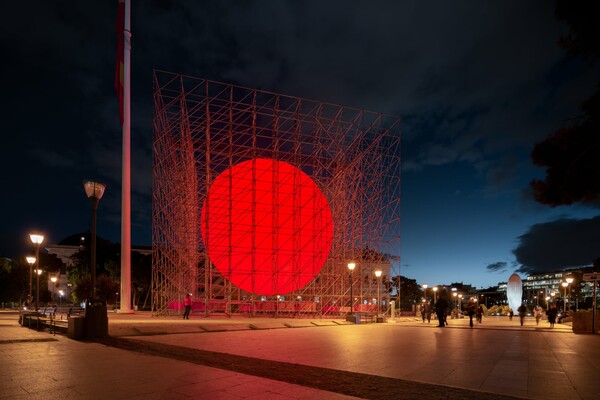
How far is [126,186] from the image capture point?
25719mm

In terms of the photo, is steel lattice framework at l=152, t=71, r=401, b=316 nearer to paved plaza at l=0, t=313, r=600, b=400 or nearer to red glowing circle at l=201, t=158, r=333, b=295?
red glowing circle at l=201, t=158, r=333, b=295

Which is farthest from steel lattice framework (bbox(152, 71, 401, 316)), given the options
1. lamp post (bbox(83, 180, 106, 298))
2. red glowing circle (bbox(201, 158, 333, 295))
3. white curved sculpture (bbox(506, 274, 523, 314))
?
white curved sculpture (bbox(506, 274, 523, 314))

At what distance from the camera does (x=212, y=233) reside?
26219 mm

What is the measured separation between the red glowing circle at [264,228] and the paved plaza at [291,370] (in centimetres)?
1342

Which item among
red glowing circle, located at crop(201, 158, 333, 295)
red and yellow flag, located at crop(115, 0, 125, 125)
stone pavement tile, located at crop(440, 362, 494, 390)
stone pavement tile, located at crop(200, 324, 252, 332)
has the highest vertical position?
red and yellow flag, located at crop(115, 0, 125, 125)

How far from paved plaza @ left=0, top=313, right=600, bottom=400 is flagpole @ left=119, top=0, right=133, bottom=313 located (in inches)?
501

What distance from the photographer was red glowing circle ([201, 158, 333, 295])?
25.9m

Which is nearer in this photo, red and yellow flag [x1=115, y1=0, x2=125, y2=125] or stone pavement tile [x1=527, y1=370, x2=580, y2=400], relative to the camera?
stone pavement tile [x1=527, y1=370, x2=580, y2=400]

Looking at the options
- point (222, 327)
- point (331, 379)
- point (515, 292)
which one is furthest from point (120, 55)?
point (515, 292)

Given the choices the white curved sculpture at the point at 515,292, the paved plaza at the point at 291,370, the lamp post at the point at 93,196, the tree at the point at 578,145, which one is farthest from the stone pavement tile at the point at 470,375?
the white curved sculpture at the point at 515,292

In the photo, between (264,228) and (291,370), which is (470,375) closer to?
(291,370)

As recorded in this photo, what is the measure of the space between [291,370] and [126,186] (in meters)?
20.6

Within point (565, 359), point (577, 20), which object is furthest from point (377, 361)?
point (577, 20)

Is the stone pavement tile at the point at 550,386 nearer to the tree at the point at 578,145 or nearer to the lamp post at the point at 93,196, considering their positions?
A: the tree at the point at 578,145
